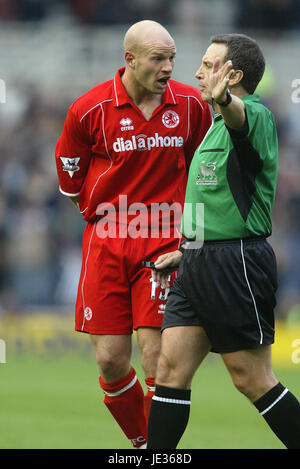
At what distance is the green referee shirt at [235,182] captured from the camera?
4895mm

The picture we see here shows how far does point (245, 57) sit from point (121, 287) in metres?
1.69

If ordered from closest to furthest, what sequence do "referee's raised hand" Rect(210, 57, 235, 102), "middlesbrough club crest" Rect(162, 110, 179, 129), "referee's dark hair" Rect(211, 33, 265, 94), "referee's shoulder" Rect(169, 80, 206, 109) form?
"referee's raised hand" Rect(210, 57, 235, 102)
"referee's dark hair" Rect(211, 33, 265, 94)
"middlesbrough club crest" Rect(162, 110, 179, 129)
"referee's shoulder" Rect(169, 80, 206, 109)

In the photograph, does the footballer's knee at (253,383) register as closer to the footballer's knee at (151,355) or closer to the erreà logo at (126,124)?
the footballer's knee at (151,355)

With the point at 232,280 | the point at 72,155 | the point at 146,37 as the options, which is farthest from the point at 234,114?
the point at 72,155

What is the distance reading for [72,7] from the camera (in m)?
19.3

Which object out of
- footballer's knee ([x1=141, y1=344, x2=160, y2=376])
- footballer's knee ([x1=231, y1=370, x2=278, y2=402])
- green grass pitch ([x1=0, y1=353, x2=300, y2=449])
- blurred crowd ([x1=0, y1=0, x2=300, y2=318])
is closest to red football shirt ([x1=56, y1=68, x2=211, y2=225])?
footballer's knee ([x1=141, y1=344, x2=160, y2=376])

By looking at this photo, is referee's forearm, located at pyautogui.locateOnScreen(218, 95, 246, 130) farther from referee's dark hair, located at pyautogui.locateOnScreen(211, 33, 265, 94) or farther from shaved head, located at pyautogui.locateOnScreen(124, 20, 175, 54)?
shaved head, located at pyautogui.locateOnScreen(124, 20, 175, 54)

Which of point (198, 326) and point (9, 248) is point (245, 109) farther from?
point (9, 248)

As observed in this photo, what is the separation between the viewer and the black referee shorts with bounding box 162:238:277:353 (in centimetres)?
495

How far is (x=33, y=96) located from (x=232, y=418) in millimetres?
9591

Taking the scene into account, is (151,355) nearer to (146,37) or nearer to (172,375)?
(172,375)

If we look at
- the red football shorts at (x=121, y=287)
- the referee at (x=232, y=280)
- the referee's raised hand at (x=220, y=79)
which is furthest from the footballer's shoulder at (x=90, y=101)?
the referee's raised hand at (x=220, y=79)

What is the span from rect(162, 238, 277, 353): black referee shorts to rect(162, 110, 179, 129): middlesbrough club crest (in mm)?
1071

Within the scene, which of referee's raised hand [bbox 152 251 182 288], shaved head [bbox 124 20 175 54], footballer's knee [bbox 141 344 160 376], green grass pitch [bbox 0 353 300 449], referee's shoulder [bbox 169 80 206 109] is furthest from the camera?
green grass pitch [bbox 0 353 300 449]
